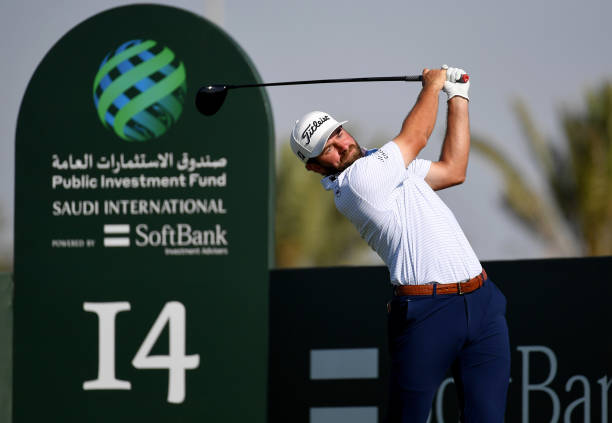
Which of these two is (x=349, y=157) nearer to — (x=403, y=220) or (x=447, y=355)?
(x=403, y=220)

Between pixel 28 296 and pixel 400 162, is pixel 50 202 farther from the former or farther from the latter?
pixel 400 162

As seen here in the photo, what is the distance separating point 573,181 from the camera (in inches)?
518

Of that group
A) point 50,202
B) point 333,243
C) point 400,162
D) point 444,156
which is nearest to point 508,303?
point 444,156

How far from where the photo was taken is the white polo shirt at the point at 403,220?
3.91 metres

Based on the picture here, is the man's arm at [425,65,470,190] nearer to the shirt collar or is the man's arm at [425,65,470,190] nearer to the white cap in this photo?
the shirt collar

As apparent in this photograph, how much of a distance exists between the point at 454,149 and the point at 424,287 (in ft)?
2.11

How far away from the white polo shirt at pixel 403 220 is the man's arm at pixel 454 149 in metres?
0.23

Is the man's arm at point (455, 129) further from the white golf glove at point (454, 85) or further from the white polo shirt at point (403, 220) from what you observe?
the white polo shirt at point (403, 220)

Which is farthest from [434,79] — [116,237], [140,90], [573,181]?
[573,181]

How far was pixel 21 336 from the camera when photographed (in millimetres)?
6047

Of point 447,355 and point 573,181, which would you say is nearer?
point 447,355

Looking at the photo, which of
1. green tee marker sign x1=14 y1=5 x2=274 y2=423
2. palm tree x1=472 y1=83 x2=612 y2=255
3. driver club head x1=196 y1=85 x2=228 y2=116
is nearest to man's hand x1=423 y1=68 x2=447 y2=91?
driver club head x1=196 y1=85 x2=228 y2=116

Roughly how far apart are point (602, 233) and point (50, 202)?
888 centimetres

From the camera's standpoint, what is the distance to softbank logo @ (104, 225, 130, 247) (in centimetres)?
593
